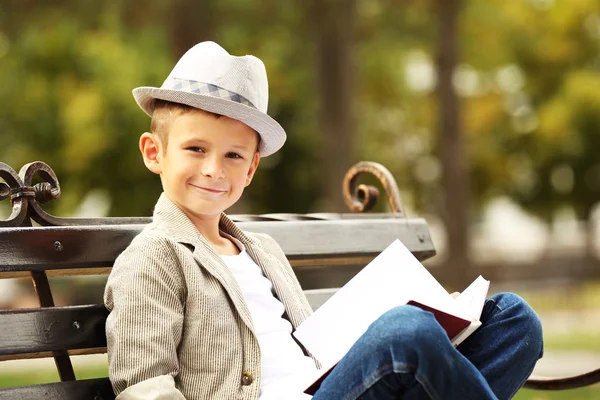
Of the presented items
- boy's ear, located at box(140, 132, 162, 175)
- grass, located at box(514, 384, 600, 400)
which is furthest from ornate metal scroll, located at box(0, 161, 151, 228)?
grass, located at box(514, 384, 600, 400)

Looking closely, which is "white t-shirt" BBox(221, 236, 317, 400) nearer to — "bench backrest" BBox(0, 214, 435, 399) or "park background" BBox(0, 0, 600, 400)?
"bench backrest" BBox(0, 214, 435, 399)

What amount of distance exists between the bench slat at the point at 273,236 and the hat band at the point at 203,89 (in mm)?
466

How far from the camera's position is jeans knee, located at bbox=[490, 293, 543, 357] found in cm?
260

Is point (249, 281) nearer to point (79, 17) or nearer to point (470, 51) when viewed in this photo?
point (79, 17)

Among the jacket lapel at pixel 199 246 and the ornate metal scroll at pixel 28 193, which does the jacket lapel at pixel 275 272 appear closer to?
the jacket lapel at pixel 199 246

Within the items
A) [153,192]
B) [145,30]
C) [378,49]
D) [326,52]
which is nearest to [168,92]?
[326,52]

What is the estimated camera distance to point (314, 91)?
51.8 ft

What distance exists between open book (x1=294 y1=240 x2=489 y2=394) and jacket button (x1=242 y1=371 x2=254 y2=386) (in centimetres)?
14

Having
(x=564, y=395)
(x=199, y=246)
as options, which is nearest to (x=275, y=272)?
(x=199, y=246)

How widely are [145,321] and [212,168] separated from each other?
465mm

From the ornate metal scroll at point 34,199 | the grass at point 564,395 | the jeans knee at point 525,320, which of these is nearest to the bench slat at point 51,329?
the ornate metal scroll at point 34,199

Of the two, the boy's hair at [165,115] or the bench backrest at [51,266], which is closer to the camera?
the bench backrest at [51,266]

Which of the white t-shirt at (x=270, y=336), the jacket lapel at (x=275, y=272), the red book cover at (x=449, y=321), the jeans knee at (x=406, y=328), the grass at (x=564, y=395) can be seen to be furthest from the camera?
the grass at (x=564, y=395)

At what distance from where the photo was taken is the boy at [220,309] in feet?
7.29
